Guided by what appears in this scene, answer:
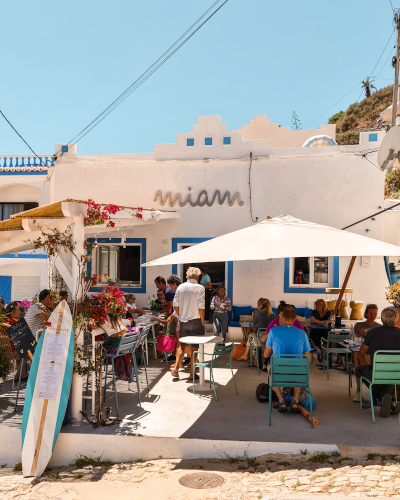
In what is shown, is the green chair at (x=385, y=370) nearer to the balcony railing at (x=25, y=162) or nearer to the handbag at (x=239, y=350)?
the handbag at (x=239, y=350)

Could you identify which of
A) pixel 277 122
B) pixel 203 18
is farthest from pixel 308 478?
pixel 277 122

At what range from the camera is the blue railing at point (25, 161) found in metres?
12.5

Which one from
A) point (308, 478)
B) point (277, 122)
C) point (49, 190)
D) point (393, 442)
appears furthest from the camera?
point (277, 122)

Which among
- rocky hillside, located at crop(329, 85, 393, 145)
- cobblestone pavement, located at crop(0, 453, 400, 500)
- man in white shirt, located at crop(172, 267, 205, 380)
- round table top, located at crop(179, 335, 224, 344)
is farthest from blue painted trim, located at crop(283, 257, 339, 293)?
rocky hillside, located at crop(329, 85, 393, 145)

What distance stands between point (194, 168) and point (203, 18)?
347cm

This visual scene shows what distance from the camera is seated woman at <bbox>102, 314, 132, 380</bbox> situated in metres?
5.58

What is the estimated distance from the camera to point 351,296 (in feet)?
33.3

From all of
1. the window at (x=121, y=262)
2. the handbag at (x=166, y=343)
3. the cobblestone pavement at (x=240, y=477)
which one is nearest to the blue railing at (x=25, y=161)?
the window at (x=121, y=262)

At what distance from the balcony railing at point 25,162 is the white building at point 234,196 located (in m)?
1.24

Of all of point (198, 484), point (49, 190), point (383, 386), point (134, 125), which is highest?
point (134, 125)

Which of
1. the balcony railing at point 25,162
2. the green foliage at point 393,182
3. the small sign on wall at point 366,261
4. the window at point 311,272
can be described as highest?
the green foliage at point 393,182

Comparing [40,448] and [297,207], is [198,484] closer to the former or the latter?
[40,448]

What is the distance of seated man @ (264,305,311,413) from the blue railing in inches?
374

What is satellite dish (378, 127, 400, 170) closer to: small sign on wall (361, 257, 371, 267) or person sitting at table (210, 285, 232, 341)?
small sign on wall (361, 257, 371, 267)
